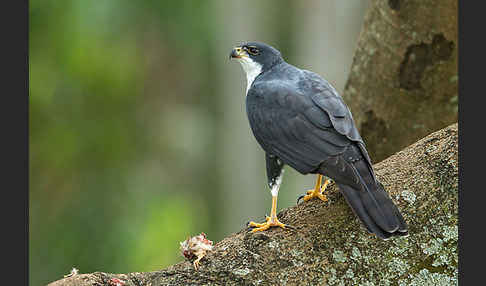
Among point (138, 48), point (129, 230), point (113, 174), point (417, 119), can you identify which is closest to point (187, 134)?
point (138, 48)

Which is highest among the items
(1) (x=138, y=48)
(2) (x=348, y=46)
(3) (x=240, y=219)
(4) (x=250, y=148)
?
(2) (x=348, y=46)

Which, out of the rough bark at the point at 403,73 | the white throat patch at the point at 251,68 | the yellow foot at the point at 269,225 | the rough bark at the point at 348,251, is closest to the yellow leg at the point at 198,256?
the rough bark at the point at 348,251

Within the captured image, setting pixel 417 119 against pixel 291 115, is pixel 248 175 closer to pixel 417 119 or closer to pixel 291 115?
pixel 417 119

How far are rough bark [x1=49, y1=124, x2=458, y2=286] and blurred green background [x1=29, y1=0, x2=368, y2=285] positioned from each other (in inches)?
302

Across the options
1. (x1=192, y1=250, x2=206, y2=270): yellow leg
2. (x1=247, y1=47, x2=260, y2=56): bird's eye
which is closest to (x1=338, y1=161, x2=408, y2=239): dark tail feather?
(x1=192, y1=250, x2=206, y2=270): yellow leg

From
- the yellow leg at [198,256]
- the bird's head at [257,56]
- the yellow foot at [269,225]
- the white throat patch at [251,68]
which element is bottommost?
the yellow leg at [198,256]

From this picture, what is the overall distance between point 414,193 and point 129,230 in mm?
9417

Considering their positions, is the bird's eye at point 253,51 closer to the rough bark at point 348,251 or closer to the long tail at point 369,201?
the long tail at point 369,201

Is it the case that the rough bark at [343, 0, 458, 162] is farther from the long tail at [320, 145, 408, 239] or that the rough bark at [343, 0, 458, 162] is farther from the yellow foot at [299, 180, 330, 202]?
the long tail at [320, 145, 408, 239]

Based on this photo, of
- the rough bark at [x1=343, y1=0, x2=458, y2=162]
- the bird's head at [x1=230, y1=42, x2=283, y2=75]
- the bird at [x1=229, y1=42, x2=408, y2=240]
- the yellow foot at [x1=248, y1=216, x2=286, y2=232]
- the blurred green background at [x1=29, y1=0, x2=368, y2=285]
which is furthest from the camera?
the blurred green background at [x1=29, y1=0, x2=368, y2=285]

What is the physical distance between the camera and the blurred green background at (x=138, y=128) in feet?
39.3

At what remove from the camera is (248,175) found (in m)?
14.0

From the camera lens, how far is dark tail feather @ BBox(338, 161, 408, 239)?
3.49 meters

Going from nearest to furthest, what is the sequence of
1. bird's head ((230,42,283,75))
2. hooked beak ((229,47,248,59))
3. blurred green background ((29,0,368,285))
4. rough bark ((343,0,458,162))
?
1. bird's head ((230,42,283,75))
2. hooked beak ((229,47,248,59))
3. rough bark ((343,0,458,162))
4. blurred green background ((29,0,368,285))
